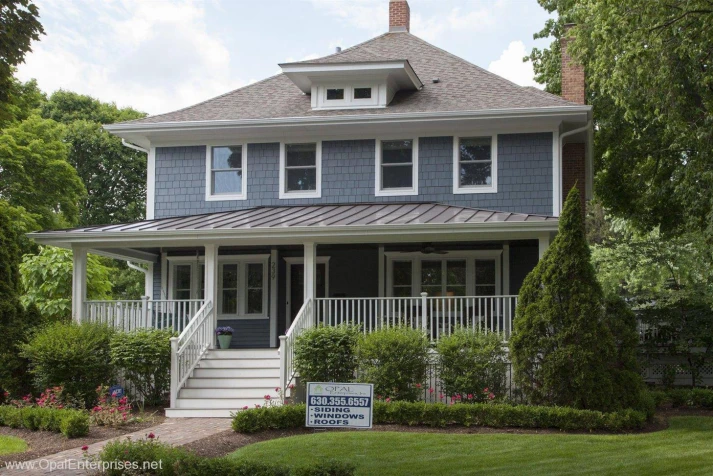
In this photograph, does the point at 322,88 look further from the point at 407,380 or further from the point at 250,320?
the point at 407,380

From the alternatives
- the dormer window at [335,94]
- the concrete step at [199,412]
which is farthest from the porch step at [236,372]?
the dormer window at [335,94]

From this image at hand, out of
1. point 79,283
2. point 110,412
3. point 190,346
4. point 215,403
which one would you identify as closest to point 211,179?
point 79,283

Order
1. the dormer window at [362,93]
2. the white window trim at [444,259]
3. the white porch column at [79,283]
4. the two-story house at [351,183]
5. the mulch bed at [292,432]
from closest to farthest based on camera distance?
the mulch bed at [292,432], the white porch column at [79,283], the two-story house at [351,183], the white window trim at [444,259], the dormer window at [362,93]

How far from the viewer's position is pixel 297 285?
790 inches

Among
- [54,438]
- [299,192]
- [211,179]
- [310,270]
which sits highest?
[211,179]

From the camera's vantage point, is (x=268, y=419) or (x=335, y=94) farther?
(x=335, y=94)

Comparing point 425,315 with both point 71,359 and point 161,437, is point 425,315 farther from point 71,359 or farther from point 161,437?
point 71,359

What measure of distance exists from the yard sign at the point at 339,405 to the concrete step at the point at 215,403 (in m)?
4.62

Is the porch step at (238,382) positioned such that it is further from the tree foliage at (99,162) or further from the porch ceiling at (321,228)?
the tree foliage at (99,162)

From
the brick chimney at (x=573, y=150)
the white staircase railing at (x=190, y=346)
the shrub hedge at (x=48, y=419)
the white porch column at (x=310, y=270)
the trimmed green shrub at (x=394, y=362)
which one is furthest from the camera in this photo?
the brick chimney at (x=573, y=150)

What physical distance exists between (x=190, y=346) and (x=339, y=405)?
19.9 feet

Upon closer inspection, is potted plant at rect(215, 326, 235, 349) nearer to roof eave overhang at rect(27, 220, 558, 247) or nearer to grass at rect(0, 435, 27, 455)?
roof eave overhang at rect(27, 220, 558, 247)

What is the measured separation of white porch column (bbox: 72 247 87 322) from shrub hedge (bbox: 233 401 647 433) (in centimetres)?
588

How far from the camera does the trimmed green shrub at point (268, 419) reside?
12445 mm
